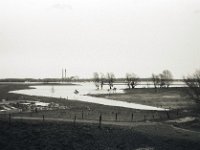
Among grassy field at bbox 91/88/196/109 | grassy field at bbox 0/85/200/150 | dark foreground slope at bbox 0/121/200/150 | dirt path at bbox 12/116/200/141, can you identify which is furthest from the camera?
grassy field at bbox 91/88/196/109

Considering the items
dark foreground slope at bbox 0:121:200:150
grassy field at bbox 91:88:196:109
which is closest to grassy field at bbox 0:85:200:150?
dark foreground slope at bbox 0:121:200:150

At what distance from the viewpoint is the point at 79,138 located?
4066cm

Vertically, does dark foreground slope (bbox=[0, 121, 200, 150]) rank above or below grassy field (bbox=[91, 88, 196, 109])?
below

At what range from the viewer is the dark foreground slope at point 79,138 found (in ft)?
121

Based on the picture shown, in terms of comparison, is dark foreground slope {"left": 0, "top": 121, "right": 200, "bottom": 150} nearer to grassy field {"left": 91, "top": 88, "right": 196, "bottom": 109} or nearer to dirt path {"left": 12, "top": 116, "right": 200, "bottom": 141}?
dirt path {"left": 12, "top": 116, "right": 200, "bottom": 141}

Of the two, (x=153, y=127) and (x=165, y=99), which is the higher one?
(x=165, y=99)

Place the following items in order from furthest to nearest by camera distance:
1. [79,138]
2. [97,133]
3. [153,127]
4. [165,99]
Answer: [165,99] < [153,127] < [97,133] < [79,138]

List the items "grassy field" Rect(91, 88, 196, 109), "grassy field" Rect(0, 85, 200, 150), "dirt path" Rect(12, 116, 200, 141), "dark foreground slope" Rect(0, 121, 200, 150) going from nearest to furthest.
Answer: "dark foreground slope" Rect(0, 121, 200, 150) → "grassy field" Rect(0, 85, 200, 150) → "dirt path" Rect(12, 116, 200, 141) → "grassy field" Rect(91, 88, 196, 109)

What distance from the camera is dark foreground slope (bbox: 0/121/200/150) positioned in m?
36.8

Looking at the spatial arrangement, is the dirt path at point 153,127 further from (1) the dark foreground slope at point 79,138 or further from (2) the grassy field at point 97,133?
(1) the dark foreground slope at point 79,138

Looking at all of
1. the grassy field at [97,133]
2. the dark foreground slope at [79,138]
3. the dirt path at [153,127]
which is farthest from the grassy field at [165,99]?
the dark foreground slope at [79,138]

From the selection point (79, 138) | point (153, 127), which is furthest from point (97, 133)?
point (153, 127)

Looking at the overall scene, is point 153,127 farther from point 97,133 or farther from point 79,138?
point 79,138

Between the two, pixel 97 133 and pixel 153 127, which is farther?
pixel 153 127
